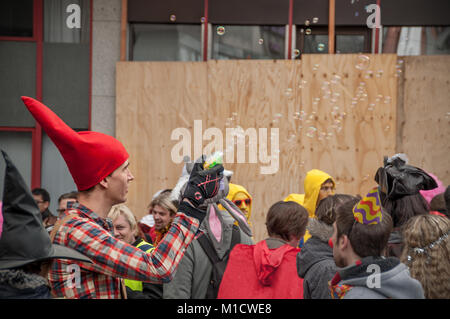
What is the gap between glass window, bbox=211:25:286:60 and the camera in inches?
368

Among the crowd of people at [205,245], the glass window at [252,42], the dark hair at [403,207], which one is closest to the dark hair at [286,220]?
the crowd of people at [205,245]

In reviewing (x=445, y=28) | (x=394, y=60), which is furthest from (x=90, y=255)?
(x=445, y=28)

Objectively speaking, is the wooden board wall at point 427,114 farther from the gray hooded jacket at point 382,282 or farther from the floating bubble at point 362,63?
the gray hooded jacket at point 382,282

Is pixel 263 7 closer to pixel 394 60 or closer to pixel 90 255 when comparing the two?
pixel 394 60

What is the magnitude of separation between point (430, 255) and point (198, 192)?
143 centimetres

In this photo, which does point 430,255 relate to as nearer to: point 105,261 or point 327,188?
point 105,261

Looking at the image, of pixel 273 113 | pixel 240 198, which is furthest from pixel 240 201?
pixel 273 113

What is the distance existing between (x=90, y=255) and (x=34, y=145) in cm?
800

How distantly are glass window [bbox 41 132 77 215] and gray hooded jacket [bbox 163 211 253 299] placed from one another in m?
6.22

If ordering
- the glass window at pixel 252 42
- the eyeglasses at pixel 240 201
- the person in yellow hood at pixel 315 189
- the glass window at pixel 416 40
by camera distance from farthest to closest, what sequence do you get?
the glass window at pixel 252 42 → the glass window at pixel 416 40 → the person in yellow hood at pixel 315 189 → the eyeglasses at pixel 240 201

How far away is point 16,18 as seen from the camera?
9.70 m

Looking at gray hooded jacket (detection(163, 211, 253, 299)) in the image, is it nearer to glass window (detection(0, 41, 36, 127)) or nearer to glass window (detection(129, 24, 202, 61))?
glass window (detection(129, 24, 202, 61))

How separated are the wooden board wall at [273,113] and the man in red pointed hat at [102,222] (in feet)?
20.6

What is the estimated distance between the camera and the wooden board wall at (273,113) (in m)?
8.77
